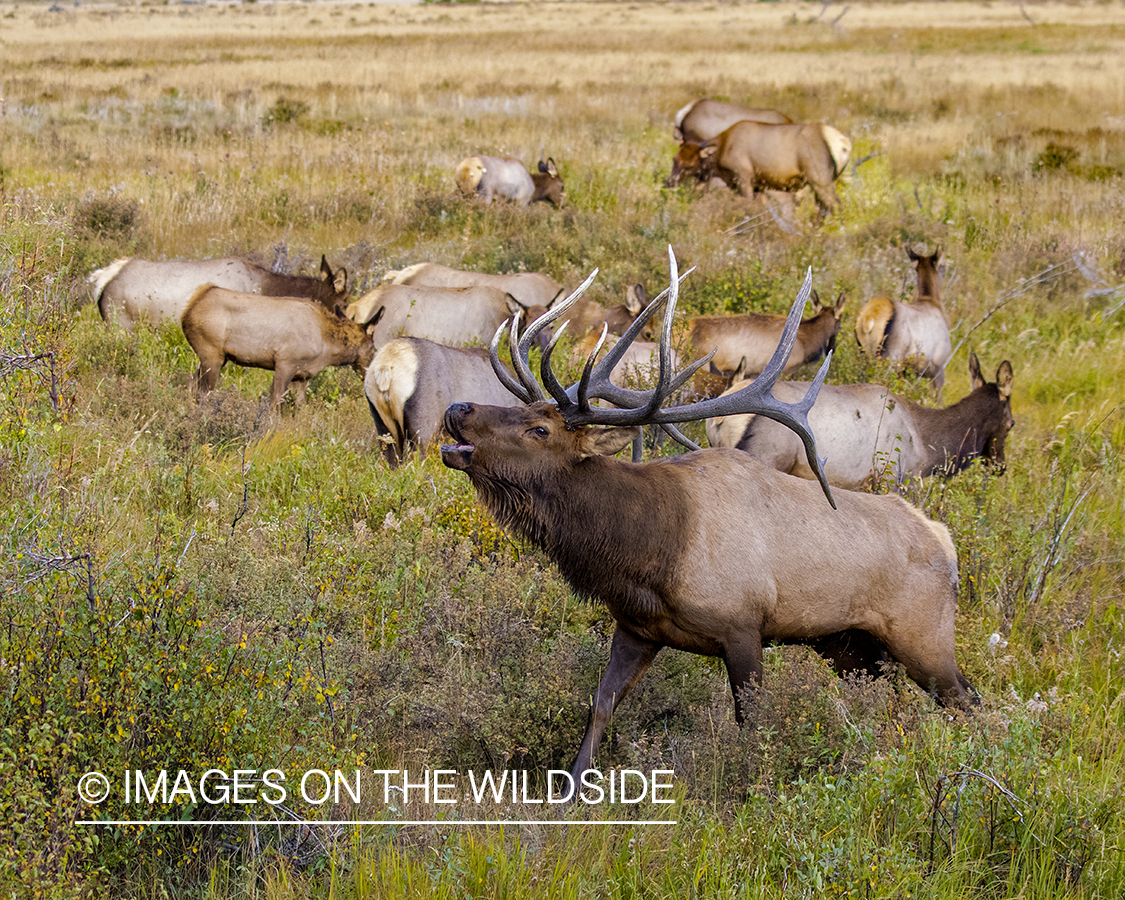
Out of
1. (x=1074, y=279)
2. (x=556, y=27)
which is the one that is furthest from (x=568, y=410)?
(x=556, y=27)

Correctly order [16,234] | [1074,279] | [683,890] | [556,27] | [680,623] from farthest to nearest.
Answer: [556,27] → [1074,279] → [16,234] → [680,623] → [683,890]

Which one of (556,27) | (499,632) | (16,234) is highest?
(556,27)

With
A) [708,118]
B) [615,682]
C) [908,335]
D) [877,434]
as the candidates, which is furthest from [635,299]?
[708,118]

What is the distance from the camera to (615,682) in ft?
14.6

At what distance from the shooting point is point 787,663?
4.63 m

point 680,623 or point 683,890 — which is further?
point 680,623

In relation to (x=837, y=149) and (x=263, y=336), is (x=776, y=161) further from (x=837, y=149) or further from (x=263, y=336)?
(x=263, y=336)

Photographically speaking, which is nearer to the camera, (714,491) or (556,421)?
(556,421)

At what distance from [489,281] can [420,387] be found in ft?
11.3

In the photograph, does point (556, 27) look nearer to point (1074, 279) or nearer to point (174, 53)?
point (174, 53)

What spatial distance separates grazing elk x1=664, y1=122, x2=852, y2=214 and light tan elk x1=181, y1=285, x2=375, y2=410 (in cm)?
945

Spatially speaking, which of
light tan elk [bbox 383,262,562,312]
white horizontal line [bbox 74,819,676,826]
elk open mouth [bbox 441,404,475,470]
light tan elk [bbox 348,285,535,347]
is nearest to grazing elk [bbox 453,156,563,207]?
light tan elk [bbox 383,262,562,312]

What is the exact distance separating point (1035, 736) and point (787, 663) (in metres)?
1.05

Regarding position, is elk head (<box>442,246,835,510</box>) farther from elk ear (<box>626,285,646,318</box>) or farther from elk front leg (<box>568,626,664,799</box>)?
elk ear (<box>626,285,646,318</box>)
